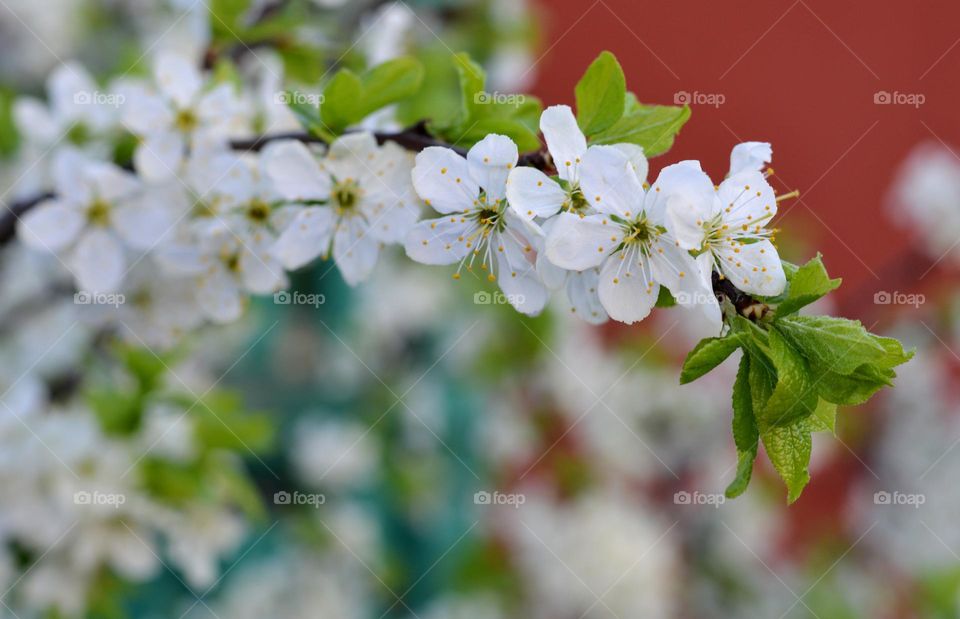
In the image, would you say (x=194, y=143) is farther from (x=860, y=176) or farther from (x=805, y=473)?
(x=860, y=176)

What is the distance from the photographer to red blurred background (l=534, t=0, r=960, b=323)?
6.66 feet

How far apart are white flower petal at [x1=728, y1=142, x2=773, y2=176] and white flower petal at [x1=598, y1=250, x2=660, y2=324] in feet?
0.29

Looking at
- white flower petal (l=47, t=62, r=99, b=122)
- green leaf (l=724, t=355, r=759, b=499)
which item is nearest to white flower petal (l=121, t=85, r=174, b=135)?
white flower petal (l=47, t=62, r=99, b=122)

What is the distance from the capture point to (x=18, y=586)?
0.86 meters

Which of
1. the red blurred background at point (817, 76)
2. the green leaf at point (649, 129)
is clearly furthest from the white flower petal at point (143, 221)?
the red blurred background at point (817, 76)

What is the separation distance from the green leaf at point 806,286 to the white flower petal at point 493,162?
17cm

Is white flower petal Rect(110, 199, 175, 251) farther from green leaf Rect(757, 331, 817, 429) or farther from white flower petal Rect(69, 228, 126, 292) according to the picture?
green leaf Rect(757, 331, 817, 429)

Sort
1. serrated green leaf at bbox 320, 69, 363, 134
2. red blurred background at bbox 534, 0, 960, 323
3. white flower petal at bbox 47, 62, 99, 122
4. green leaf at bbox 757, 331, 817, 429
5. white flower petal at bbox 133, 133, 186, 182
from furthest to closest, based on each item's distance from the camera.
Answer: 1. red blurred background at bbox 534, 0, 960, 323
2. white flower petal at bbox 47, 62, 99, 122
3. white flower petal at bbox 133, 133, 186, 182
4. serrated green leaf at bbox 320, 69, 363, 134
5. green leaf at bbox 757, 331, 817, 429

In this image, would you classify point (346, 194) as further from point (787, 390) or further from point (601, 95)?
point (787, 390)

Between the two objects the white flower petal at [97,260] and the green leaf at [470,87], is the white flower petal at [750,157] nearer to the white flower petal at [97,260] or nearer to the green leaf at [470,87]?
the green leaf at [470,87]

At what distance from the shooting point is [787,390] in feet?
1.44

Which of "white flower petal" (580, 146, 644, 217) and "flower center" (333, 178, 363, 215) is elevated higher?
"white flower petal" (580, 146, 644, 217)

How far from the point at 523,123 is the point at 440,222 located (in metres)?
0.09

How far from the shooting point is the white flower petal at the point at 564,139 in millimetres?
474
